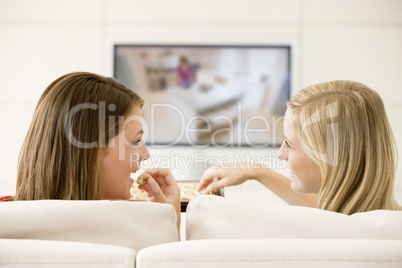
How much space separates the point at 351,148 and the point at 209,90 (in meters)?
3.03

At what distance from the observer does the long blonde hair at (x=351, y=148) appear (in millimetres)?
1132

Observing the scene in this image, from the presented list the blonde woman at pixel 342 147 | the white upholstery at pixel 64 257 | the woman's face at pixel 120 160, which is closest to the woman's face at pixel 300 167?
the blonde woman at pixel 342 147

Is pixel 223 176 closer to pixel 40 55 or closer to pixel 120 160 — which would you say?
pixel 120 160

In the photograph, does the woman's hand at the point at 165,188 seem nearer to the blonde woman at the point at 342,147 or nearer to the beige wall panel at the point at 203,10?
the blonde woman at the point at 342,147

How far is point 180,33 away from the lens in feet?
13.5

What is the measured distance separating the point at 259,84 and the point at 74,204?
352 centimetres

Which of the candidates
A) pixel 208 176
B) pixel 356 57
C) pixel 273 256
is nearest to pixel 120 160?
pixel 208 176

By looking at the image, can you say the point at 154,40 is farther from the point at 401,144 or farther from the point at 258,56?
the point at 401,144

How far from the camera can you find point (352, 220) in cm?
78

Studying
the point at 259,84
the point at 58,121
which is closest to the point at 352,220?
the point at 58,121

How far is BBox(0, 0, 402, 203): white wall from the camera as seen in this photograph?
4.11 m

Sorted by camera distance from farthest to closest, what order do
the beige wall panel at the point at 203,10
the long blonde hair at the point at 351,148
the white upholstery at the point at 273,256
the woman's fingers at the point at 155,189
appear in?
the beige wall panel at the point at 203,10, the woman's fingers at the point at 155,189, the long blonde hair at the point at 351,148, the white upholstery at the point at 273,256

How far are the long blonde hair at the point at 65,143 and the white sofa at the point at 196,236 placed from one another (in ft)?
1.18

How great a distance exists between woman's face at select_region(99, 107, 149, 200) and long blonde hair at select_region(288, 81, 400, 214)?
0.54 m
